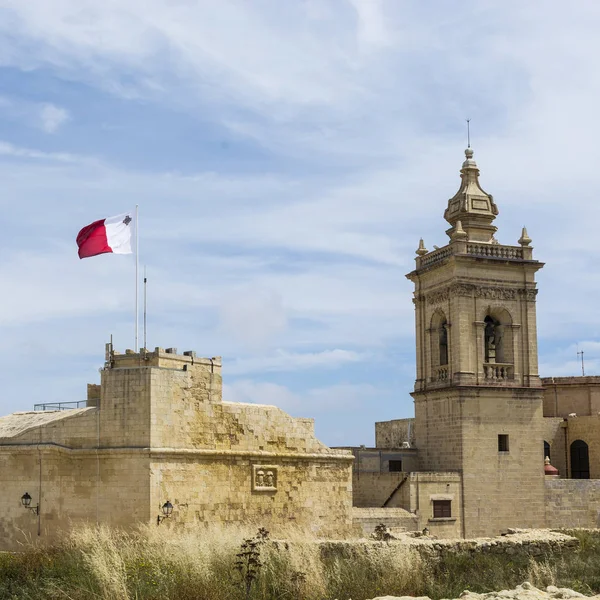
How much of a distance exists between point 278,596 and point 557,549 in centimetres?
628

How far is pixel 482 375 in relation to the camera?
35.0 m

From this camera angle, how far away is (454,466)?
34.2 m

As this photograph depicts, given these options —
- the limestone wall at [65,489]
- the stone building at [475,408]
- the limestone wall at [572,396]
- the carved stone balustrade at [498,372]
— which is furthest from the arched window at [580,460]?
the limestone wall at [65,489]

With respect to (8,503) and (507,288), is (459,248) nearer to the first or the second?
(507,288)

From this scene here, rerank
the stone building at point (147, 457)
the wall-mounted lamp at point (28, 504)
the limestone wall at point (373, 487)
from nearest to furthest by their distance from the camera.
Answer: the stone building at point (147, 457) → the wall-mounted lamp at point (28, 504) → the limestone wall at point (373, 487)

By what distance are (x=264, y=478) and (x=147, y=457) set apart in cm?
349

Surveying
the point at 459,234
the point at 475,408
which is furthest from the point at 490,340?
the point at 459,234

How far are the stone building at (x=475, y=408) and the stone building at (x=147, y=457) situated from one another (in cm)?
997

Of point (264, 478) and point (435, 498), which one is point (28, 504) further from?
Result: point (435, 498)

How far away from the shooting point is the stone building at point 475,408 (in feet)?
110

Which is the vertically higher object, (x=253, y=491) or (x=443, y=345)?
(x=443, y=345)

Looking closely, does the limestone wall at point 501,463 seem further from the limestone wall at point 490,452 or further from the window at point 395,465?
the window at point 395,465

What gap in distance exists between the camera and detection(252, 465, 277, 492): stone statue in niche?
77.7 ft

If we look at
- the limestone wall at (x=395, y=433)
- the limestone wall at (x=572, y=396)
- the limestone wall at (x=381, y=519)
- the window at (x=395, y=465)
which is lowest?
the limestone wall at (x=381, y=519)
